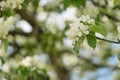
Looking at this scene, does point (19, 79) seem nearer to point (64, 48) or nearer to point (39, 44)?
point (39, 44)

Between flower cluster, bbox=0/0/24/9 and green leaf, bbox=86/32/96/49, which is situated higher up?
flower cluster, bbox=0/0/24/9

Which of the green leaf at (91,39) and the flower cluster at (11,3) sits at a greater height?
the flower cluster at (11,3)

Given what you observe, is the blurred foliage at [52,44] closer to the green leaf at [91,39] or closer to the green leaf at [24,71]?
the green leaf at [24,71]

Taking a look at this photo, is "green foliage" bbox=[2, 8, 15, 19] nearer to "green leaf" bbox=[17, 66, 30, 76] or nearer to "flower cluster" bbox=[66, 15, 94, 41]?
"green leaf" bbox=[17, 66, 30, 76]

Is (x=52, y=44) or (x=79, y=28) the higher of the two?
(x=52, y=44)

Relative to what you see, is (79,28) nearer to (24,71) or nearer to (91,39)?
(91,39)

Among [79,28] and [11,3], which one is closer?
[79,28]

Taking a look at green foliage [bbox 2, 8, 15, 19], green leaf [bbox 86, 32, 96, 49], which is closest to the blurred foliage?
green foliage [bbox 2, 8, 15, 19]

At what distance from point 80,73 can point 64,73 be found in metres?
1.16

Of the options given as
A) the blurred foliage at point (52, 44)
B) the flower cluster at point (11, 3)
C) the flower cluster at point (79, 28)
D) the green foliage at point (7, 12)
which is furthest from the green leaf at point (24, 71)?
the flower cluster at point (79, 28)

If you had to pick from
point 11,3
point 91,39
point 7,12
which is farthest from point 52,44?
point 91,39

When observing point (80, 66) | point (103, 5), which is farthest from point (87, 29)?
point (80, 66)

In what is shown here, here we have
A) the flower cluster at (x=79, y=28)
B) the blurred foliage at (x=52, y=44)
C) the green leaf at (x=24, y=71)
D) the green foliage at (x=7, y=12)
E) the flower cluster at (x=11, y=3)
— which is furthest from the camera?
the blurred foliage at (x=52, y=44)

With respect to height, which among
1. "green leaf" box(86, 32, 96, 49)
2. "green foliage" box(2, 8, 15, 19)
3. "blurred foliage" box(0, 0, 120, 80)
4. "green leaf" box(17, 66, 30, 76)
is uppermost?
"blurred foliage" box(0, 0, 120, 80)
